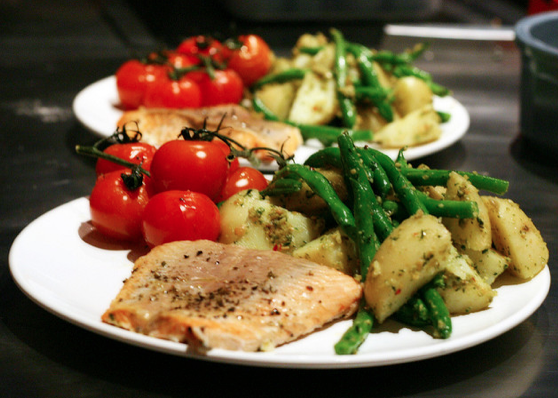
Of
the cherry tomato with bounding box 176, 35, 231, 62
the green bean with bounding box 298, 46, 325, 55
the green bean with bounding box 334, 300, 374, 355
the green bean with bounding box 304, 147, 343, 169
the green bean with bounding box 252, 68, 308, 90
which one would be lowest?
the green bean with bounding box 252, 68, 308, 90

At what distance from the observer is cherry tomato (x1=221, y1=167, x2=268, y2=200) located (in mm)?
2467

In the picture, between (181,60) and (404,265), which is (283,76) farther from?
(404,265)

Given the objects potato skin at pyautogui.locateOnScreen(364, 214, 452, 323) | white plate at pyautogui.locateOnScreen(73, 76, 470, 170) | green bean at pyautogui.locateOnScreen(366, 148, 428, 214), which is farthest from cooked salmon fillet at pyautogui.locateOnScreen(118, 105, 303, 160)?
potato skin at pyautogui.locateOnScreen(364, 214, 452, 323)

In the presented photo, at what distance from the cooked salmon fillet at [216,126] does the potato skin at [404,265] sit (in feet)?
4.77

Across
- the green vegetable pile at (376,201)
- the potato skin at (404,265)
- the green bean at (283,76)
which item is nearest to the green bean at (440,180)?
the green vegetable pile at (376,201)

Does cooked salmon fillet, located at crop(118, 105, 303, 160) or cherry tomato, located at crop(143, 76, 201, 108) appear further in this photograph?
cherry tomato, located at crop(143, 76, 201, 108)

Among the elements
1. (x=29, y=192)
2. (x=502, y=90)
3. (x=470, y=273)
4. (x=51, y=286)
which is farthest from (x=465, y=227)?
(x=502, y=90)

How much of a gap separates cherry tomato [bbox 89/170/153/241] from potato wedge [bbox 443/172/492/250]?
1071 mm

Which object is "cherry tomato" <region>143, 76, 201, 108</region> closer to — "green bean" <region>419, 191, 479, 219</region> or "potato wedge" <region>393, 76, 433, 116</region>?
"potato wedge" <region>393, 76, 433, 116</region>

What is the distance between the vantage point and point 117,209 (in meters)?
2.29

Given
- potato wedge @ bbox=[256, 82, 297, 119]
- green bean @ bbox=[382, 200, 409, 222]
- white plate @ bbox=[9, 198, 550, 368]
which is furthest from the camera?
potato wedge @ bbox=[256, 82, 297, 119]

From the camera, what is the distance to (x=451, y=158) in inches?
142

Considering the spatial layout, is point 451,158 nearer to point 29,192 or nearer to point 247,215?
point 247,215

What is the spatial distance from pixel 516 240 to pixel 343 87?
73.5 inches
